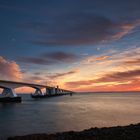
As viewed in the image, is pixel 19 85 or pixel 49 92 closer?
pixel 19 85

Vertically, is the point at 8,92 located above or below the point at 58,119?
above

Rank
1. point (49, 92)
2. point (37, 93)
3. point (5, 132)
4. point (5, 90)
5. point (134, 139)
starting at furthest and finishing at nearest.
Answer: point (49, 92)
point (37, 93)
point (5, 90)
point (5, 132)
point (134, 139)

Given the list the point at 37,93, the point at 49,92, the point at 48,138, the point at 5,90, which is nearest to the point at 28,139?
the point at 48,138

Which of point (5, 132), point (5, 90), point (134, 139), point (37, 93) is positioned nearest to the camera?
point (134, 139)

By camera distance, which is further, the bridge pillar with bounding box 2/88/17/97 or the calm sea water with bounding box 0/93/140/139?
the bridge pillar with bounding box 2/88/17/97

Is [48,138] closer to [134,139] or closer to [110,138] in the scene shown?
[110,138]

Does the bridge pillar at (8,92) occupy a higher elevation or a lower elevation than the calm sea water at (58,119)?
higher

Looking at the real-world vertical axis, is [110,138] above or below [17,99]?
below

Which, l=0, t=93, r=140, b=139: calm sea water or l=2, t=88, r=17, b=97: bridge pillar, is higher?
l=2, t=88, r=17, b=97: bridge pillar

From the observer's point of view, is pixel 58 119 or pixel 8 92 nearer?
pixel 58 119

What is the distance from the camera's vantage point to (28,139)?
18.6m

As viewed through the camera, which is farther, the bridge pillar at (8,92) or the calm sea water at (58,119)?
the bridge pillar at (8,92)

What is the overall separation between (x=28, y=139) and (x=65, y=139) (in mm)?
3035

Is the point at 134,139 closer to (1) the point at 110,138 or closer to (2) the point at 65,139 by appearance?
(1) the point at 110,138
